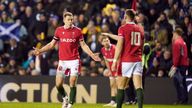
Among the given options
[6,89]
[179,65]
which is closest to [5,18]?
[6,89]

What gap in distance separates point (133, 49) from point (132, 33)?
13.6 inches

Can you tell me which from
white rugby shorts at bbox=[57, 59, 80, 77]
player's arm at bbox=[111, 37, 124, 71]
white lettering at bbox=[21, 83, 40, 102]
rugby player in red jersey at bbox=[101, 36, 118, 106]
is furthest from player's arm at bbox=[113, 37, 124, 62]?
white lettering at bbox=[21, 83, 40, 102]

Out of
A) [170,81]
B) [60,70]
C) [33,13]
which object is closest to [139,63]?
[60,70]

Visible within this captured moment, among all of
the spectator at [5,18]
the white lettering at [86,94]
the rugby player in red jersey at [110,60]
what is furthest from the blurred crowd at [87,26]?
the rugby player in red jersey at [110,60]

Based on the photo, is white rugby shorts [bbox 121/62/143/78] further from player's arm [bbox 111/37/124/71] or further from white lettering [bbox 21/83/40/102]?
white lettering [bbox 21/83/40/102]

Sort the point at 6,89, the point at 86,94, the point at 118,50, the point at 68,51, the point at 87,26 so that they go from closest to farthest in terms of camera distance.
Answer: the point at 118,50 < the point at 68,51 < the point at 86,94 < the point at 6,89 < the point at 87,26

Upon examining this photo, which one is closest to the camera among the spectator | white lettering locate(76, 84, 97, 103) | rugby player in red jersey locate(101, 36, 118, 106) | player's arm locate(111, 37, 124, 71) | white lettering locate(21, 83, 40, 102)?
player's arm locate(111, 37, 124, 71)

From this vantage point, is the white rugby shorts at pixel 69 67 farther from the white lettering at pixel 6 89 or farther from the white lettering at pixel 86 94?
the white lettering at pixel 6 89

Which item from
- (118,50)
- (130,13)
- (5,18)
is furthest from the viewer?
(5,18)

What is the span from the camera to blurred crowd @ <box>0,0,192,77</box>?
2319 cm

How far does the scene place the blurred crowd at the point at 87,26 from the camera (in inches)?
913

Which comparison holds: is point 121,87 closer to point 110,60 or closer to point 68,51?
point 68,51

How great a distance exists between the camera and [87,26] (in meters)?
24.5

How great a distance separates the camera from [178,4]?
24453 millimetres
